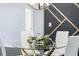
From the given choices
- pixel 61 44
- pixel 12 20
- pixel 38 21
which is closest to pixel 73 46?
pixel 61 44

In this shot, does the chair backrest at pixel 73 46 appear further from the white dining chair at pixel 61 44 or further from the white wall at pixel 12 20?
the white wall at pixel 12 20

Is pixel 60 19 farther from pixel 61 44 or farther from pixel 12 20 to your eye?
pixel 61 44

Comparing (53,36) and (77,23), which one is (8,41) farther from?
(77,23)

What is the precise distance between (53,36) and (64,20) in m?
0.52

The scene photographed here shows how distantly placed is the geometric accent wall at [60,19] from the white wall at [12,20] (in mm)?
639

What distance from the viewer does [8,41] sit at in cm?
510

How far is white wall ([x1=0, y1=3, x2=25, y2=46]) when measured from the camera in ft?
16.1

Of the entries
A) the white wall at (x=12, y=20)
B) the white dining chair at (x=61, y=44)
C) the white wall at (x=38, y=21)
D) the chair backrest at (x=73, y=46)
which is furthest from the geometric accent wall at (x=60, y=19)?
the chair backrest at (x=73, y=46)

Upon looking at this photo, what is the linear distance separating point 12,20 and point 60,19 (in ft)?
4.07

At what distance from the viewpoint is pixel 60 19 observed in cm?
505

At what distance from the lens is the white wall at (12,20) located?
490cm

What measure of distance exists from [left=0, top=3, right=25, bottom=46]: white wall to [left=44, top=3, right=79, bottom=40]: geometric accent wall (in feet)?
2.10

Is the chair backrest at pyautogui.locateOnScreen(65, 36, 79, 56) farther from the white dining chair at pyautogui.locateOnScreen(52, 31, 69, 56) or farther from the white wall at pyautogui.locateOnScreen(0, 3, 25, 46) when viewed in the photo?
the white wall at pyautogui.locateOnScreen(0, 3, 25, 46)

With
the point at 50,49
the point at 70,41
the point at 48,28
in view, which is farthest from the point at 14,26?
the point at 70,41
